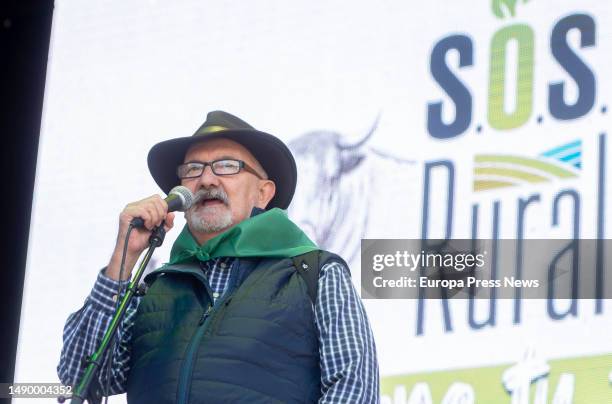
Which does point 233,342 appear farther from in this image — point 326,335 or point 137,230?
point 137,230

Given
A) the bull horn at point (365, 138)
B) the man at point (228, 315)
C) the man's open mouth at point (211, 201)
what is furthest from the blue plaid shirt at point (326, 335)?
the bull horn at point (365, 138)

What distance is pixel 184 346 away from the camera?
1.90 metres

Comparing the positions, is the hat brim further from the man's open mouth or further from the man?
the man's open mouth

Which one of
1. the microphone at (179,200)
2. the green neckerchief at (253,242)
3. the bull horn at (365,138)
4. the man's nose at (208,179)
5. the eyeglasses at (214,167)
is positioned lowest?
the green neckerchief at (253,242)

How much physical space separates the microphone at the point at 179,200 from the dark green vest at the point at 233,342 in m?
0.14

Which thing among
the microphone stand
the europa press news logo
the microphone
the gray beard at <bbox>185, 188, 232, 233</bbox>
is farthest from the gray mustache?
the europa press news logo

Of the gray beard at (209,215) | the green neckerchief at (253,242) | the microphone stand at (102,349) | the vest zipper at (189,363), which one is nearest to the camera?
the microphone stand at (102,349)

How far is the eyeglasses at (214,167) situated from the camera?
2.18 m

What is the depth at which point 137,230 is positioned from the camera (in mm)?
1923

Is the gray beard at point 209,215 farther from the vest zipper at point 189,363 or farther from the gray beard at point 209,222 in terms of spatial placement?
the vest zipper at point 189,363

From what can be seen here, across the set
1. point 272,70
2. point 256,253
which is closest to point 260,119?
point 272,70

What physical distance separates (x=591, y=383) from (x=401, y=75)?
1.00 metres

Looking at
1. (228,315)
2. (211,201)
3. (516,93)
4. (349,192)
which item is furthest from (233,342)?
(516,93)

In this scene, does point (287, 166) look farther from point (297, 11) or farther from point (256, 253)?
point (297, 11)
